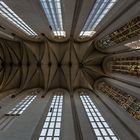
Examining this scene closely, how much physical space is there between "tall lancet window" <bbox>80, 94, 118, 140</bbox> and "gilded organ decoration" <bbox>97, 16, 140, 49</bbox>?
6.14 meters

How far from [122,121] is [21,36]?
12.8 meters

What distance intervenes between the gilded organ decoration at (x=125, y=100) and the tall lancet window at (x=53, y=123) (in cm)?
458

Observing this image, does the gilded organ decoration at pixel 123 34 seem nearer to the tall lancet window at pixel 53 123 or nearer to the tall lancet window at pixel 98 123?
the tall lancet window at pixel 98 123

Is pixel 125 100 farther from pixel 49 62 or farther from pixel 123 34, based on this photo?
pixel 49 62

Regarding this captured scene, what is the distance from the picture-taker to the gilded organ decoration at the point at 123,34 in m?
14.0

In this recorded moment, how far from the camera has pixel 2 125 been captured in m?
11.0

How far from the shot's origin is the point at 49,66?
22.2 m

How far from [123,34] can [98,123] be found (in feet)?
26.3

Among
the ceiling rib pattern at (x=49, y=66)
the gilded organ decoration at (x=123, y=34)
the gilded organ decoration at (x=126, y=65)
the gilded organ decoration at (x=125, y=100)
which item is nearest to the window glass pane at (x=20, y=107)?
the ceiling rib pattern at (x=49, y=66)

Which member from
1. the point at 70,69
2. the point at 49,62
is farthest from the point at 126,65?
the point at 49,62

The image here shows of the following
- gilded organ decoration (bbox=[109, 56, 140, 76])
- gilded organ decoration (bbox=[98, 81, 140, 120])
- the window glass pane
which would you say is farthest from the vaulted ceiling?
the window glass pane

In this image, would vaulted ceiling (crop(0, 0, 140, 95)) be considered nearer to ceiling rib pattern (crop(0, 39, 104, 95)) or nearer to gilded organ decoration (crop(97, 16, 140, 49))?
ceiling rib pattern (crop(0, 39, 104, 95))

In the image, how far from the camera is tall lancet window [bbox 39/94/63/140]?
10.2 meters

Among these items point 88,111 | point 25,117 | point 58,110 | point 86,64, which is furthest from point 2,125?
point 86,64
